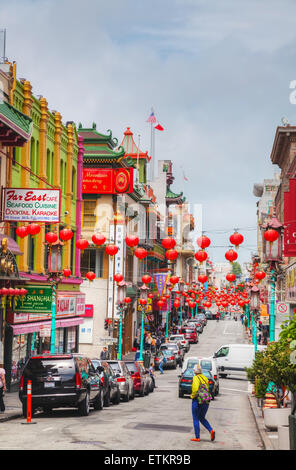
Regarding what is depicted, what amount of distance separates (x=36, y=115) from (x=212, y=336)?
59.1m

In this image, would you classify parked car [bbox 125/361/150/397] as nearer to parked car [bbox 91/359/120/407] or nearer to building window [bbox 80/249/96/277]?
parked car [bbox 91/359/120/407]

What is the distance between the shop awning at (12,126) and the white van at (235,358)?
81.0 ft

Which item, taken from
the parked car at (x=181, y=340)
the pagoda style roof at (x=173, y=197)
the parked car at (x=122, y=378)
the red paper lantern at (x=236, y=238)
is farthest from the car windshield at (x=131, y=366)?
the pagoda style roof at (x=173, y=197)

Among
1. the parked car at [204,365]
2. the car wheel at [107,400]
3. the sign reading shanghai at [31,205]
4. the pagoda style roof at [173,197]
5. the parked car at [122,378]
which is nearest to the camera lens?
the car wheel at [107,400]

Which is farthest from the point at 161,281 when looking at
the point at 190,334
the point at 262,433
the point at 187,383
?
the point at 262,433

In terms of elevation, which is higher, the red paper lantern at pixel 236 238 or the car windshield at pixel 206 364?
the red paper lantern at pixel 236 238

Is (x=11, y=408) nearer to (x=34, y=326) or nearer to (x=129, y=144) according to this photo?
(x=34, y=326)

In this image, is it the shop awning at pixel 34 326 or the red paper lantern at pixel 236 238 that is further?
the shop awning at pixel 34 326

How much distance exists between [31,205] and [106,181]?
93.5 ft

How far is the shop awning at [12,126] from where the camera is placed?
83.9 ft

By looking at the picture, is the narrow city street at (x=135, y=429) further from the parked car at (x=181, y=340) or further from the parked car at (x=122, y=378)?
the parked car at (x=181, y=340)

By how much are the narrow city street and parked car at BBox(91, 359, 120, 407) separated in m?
0.42

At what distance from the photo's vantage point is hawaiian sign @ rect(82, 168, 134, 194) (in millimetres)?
54906

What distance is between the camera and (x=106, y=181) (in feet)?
181
